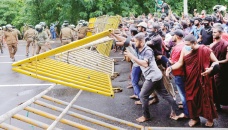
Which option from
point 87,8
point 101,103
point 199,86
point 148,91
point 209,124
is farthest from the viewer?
point 87,8

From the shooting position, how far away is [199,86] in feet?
16.5

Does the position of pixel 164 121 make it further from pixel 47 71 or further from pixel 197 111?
pixel 47 71

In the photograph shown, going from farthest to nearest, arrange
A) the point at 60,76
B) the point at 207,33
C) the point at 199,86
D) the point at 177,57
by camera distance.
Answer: the point at 207,33, the point at 177,57, the point at 199,86, the point at 60,76

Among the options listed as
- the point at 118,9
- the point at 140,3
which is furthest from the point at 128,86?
the point at 140,3

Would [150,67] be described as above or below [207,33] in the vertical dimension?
below

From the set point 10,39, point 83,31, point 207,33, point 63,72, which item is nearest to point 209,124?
point 207,33

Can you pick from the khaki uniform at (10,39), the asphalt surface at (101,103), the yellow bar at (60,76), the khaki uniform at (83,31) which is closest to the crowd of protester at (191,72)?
the asphalt surface at (101,103)

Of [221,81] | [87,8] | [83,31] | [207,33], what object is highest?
[87,8]

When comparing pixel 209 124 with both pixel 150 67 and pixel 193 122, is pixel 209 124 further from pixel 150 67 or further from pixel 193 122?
pixel 150 67

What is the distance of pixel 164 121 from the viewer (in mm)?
5578

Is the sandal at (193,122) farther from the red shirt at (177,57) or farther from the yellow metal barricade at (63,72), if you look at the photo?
the yellow metal barricade at (63,72)

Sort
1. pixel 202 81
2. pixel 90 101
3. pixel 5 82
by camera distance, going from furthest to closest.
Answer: pixel 5 82 < pixel 90 101 < pixel 202 81

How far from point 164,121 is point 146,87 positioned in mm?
815

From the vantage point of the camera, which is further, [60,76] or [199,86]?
[199,86]
